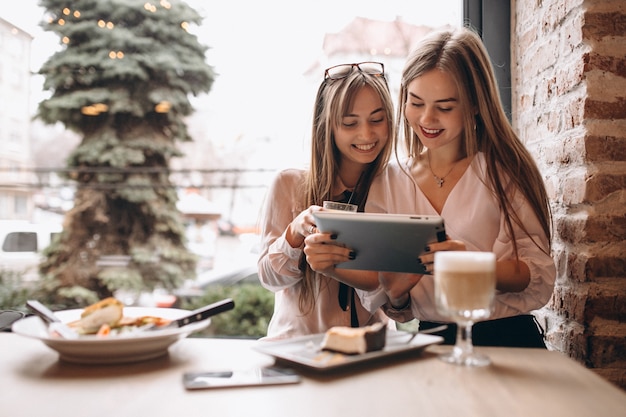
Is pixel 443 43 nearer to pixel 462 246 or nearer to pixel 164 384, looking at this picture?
pixel 462 246

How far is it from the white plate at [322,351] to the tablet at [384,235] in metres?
0.17

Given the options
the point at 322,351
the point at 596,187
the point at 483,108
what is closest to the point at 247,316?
the point at 483,108

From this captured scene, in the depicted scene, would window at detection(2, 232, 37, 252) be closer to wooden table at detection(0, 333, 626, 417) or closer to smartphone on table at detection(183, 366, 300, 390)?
wooden table at detection(0, 333, 626, 417)

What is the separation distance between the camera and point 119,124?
3.38m

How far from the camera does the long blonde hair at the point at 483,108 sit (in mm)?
1650

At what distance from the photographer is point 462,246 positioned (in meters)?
1.27

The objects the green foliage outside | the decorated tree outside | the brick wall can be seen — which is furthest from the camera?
the decorated tree outside

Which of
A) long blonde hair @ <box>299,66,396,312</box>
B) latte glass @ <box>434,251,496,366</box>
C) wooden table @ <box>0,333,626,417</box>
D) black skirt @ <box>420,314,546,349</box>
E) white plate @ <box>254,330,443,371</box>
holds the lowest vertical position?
black skirt @ <box>420,314,546,349</box>

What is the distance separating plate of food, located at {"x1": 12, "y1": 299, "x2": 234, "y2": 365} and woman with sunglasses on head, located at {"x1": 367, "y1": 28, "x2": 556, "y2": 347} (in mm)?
635

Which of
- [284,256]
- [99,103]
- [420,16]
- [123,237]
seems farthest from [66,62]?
[284,256]

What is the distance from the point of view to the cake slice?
107 cm

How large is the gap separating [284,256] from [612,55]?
108 centimetres

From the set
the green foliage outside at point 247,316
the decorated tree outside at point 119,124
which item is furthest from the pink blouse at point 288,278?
the decorated tree outside at point 119,124

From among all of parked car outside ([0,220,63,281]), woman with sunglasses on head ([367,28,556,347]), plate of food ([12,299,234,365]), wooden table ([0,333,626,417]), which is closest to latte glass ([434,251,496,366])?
wooden table ([0,333,626,417])
